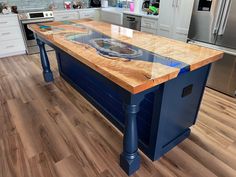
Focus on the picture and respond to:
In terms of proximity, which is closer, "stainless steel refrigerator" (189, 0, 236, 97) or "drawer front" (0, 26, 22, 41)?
"stainless steel refrigerator" (189, 0, 236, 97)

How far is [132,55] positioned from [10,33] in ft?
12.0

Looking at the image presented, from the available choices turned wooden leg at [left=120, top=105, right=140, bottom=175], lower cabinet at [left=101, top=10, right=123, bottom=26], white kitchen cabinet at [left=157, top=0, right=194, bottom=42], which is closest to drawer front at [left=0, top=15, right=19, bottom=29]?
lower cabinet at [left=101, top=10, right=123, bottom=26]

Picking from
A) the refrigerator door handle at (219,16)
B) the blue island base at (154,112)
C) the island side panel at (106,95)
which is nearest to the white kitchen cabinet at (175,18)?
the refrigerator door handle at (219,16)

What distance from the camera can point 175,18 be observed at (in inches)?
125

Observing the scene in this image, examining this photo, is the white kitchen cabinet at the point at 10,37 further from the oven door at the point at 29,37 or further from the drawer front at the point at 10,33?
the oven door at the point at 29,37

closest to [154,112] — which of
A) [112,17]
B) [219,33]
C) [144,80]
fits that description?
[144,80]

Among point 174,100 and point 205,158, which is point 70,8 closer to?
point 174,100

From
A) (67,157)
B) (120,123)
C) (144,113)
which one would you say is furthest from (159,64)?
(67,157)

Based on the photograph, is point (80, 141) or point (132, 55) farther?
point (80, 141)

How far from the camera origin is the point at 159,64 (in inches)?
52.7

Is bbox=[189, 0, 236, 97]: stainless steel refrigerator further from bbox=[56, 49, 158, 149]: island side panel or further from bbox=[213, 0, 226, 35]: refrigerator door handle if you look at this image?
bbox=[56, 49, 158, 149]: island side panel

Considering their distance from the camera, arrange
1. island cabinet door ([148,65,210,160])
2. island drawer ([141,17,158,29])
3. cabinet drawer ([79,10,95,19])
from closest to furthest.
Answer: island cabinet door ([148,65,210,160]) < island drawer ([141,17,158,29]) < cabinet drawer ([79,10,95,19])

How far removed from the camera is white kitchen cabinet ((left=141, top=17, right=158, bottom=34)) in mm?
3549

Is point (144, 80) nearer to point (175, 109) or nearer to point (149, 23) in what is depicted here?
point (175, 109)
